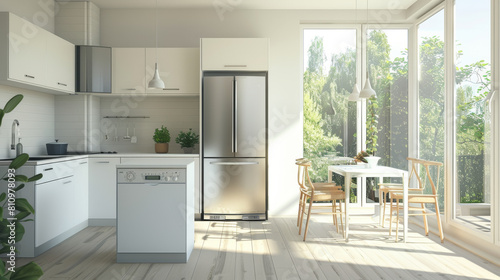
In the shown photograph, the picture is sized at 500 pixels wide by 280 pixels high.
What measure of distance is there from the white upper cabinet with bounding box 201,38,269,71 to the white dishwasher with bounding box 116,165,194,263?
7.73 ft

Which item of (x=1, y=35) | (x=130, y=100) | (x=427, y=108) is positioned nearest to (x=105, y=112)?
(x=130, y=100)

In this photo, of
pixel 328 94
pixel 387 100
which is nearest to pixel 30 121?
pixel 328 94

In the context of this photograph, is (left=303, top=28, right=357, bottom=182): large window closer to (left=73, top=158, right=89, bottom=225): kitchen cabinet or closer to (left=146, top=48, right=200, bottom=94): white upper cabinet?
(left=146, top=48, right=200, bottom=94): white upper cabinet

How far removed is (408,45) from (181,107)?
138 inches

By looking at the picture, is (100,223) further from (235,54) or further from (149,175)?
(235,54)

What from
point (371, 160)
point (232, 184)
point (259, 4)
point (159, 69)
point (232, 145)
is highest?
point (259, 4)

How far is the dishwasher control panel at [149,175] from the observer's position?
12.4 ft

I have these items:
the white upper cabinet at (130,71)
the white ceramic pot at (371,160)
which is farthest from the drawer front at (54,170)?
the white ceramic pot at (371,160)

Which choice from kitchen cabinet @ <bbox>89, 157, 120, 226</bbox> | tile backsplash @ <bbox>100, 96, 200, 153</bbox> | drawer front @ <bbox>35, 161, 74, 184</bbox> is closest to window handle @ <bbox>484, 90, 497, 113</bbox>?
tile backsplash @ <bbox>100, 96, 200, 153</bbox>

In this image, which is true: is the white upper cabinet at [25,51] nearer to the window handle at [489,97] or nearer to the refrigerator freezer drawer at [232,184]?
the refrigerator freezer drawer at [232,184]

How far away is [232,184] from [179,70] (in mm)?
1773

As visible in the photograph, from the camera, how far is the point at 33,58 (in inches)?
179

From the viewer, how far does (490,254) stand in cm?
410

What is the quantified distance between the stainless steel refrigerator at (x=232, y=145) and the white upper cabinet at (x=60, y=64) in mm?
1757
